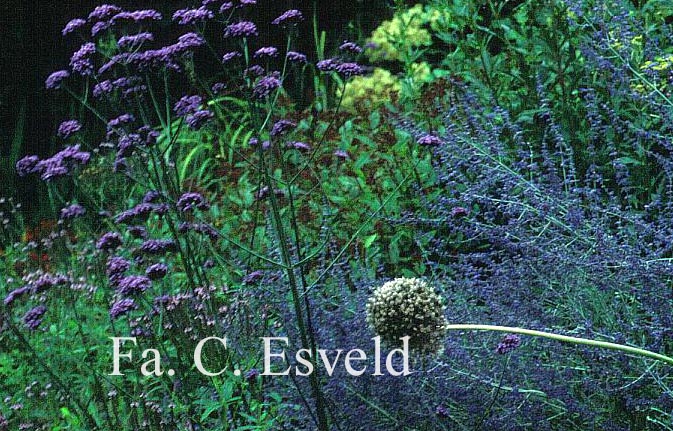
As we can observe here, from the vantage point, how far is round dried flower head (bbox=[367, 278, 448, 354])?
2.29m

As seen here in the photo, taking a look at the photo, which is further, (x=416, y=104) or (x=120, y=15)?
(x=416, y=104)

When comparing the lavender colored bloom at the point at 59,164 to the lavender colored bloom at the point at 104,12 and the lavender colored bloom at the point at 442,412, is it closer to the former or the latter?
the lavender colored bloom at the point at 104,12

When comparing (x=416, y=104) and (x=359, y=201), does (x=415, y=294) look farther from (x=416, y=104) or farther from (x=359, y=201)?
(x=416, y=104)

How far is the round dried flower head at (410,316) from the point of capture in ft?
7.52

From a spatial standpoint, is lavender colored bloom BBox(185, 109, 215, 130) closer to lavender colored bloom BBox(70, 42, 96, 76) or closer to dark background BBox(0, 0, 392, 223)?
lavender colored bloom BBox(70, 42, 96, 76)

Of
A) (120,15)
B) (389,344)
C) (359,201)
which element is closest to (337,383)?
(389,344)

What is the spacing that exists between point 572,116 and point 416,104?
802 millimetres

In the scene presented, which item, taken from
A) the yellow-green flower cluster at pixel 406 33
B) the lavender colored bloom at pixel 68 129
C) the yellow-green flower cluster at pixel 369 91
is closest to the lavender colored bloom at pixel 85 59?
the lavender colored bloom at pixel 68 129

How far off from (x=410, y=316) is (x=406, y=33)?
3.38 meters

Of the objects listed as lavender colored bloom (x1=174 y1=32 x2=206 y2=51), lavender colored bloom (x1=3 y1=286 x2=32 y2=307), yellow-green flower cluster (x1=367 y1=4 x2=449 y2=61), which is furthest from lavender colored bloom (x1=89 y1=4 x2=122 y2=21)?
yellow-green flower cluster (x1=367 y1=4 x2=449 y2=61)

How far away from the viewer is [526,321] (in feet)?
8.94

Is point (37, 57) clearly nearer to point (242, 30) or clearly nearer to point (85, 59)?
point (85, 59)

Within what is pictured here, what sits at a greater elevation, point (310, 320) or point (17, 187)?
point (310, 320)

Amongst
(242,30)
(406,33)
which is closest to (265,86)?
(242,30)
